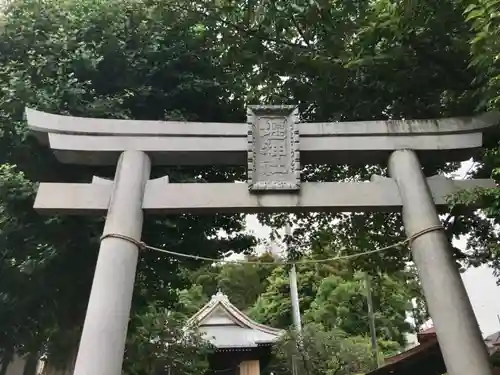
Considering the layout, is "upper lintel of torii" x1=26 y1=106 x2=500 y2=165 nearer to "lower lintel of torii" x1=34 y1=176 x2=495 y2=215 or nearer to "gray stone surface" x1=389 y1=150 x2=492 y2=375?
"gray stone surface" x1=389 y1=150 x2=492 y2=375

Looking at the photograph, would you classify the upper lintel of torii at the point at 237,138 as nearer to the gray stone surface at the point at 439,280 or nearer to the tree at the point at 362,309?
the gray stone surface at the point at 439,280

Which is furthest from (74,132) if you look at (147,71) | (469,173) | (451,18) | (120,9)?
(469,173)

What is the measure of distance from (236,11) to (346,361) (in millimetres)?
13093

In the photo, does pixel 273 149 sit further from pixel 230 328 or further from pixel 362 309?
pixel 362 309

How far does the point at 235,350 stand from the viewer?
17.5 meters

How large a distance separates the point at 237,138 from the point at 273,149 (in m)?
0.40

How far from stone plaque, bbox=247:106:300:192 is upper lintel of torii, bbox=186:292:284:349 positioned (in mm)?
13439

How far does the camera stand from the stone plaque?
16.4 ft

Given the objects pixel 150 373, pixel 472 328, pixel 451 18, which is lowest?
pixel 472 328

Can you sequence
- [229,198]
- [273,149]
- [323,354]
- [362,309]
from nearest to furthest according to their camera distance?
[229,198] → [273,149] → [323,354] → [362,309]

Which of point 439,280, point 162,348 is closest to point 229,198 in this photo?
point 439,280

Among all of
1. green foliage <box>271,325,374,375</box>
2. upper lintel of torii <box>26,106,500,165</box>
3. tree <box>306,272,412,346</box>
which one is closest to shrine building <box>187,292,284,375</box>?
green foliage <box>271,325,374,375</box>

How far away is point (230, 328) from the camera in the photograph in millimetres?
18297

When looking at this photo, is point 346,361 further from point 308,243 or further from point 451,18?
point 451,18
